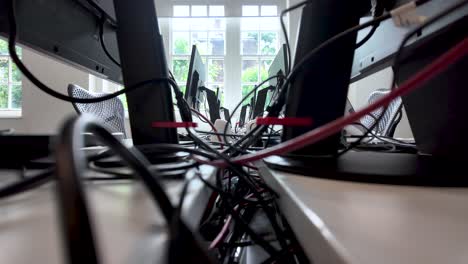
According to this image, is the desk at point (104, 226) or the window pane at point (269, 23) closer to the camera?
the desk at point (104, 226)

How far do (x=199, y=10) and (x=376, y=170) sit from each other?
5125 mm

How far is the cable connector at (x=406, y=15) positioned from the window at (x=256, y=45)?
4.81 meters

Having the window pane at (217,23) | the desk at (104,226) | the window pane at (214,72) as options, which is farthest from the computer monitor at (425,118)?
the window pane at (217,23)

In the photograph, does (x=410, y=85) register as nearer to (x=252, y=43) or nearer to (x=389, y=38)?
(x=389, y=38)

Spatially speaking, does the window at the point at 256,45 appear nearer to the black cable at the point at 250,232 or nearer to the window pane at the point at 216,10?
the window pane at the point at 216,10

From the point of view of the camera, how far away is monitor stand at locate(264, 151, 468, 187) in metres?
0.35

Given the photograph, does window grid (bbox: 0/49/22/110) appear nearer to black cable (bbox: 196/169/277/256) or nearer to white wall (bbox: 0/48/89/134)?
white wall (bbox: 0/48/89/134)

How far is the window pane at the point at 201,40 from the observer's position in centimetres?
527

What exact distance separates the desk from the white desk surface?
0.08 m

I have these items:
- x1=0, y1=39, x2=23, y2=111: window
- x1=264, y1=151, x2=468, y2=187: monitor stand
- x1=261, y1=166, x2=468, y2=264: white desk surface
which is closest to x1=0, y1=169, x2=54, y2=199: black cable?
x1=261, y1=166, x2=468, y2=264: white desk surface

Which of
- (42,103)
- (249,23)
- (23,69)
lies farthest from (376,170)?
(249,23)

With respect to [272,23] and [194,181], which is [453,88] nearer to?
[194,181]

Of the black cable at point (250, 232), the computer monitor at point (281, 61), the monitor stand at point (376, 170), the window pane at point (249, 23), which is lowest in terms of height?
the black cable at point (250, 232)

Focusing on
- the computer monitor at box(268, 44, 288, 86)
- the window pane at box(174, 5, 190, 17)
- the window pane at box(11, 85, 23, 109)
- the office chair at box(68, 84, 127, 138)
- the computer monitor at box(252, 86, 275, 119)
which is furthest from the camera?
the window pane at box(174, 5, 190, 17)
